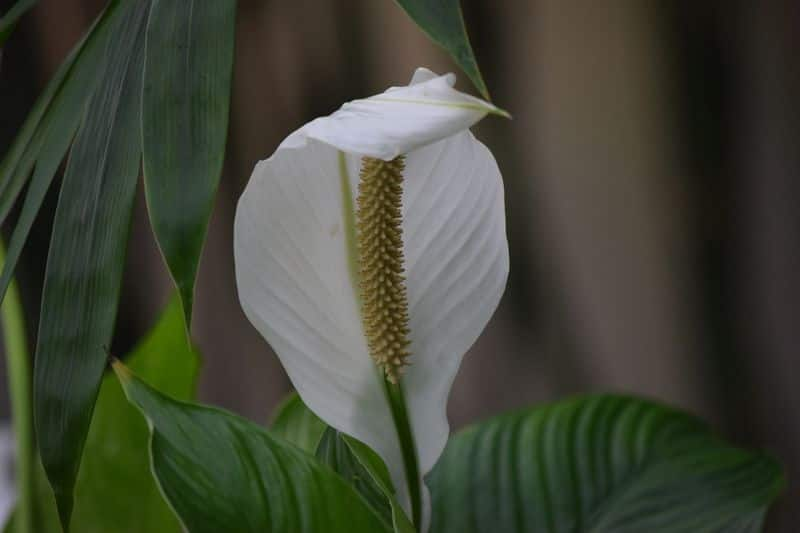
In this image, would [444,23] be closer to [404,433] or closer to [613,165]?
[404,433]

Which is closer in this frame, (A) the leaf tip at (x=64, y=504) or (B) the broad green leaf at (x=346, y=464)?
(A) the leaf tip at (x=64, y=504)

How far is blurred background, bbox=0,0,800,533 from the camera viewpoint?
0.77 metres

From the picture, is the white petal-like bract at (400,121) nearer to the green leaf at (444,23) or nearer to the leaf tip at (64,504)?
the green leaf at (444,23)

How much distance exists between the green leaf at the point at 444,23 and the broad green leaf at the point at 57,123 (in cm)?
12

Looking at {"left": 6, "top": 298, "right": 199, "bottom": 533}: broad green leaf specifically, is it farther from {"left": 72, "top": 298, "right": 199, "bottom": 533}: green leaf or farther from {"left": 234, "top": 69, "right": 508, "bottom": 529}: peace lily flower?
{"left": 234, "top": 69, "right": 508, "bottom": 529}: peace lily flower

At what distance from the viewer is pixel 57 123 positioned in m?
0.33

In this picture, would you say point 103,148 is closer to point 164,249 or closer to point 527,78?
point 164,249

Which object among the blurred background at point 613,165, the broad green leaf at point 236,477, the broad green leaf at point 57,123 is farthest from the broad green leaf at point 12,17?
the blurred background at point 613,165

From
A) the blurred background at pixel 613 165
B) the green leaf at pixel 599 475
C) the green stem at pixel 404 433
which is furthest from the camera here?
the blurred background at pixel 613 165

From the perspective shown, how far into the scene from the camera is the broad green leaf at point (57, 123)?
0.31m

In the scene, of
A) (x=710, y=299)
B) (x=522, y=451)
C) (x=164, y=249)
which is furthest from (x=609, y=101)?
(x=164, y=249)

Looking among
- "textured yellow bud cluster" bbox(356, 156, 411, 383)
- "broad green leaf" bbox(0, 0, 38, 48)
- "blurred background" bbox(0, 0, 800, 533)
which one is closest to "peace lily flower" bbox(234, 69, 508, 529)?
"textured yellow bud cluster" bbox(356, 156, 411, 383)

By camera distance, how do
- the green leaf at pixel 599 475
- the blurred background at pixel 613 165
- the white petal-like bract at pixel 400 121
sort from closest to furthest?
1. the white petal-like bract at pixel 400 121
2. the green leaf at pixel 599 475
3. the blurred background at pixel 613 165

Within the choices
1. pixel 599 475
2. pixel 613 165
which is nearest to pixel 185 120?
pixel 599 475
